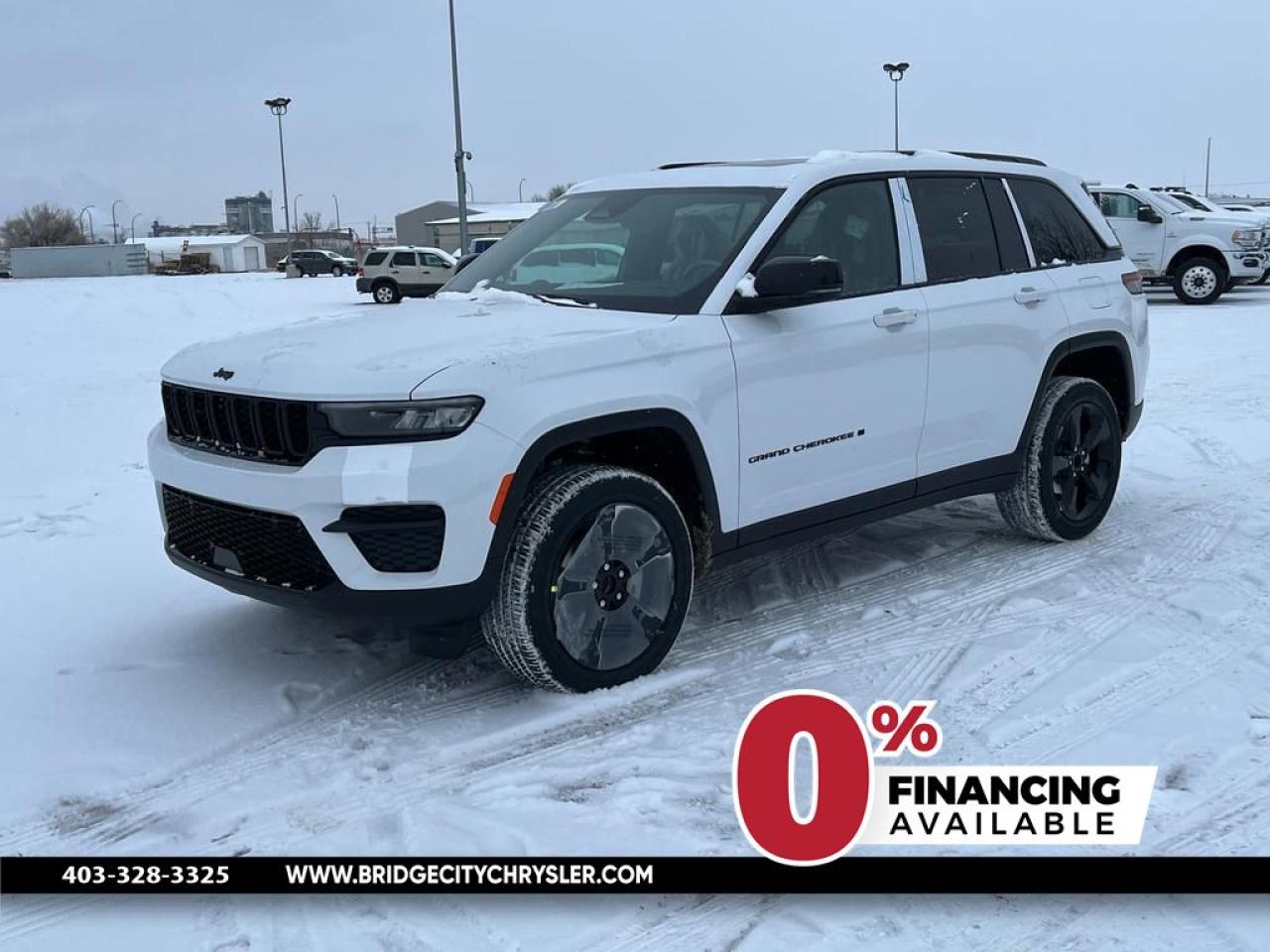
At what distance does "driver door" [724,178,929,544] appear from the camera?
4625 mm

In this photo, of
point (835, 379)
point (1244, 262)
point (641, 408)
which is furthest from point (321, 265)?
point (641, 408)

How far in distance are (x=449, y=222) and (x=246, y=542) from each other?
8463 cm

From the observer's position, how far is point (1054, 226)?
620 centimetres

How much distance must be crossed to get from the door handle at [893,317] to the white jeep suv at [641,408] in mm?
13

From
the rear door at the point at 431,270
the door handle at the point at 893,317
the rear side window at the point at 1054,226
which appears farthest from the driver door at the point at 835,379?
the rear door at the point at 431,270

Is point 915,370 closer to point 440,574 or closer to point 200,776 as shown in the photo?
point 440,574

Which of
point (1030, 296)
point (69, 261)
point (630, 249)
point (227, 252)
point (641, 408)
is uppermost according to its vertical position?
point (227, 252)

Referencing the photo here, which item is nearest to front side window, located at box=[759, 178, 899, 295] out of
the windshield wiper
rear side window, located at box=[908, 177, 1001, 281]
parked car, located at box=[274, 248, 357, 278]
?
rear side window, located at box=[908, 177, 1001, 281]

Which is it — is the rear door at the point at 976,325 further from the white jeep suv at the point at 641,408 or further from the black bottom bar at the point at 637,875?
the black bottom bar at the point at 637,875

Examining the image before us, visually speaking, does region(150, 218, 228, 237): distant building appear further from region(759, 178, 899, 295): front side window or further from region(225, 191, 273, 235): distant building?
region(759, 178, 899, 295): front side window

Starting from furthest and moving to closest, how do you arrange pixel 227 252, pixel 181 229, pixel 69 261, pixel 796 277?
pixel 181 229 < pixel 227 252 < pixel 69 261 < pixel 796 277

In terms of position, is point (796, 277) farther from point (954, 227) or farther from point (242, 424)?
point (242, 424)

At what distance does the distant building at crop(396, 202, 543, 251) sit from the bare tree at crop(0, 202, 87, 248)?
2538 cm

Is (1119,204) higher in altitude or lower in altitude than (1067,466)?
higher
